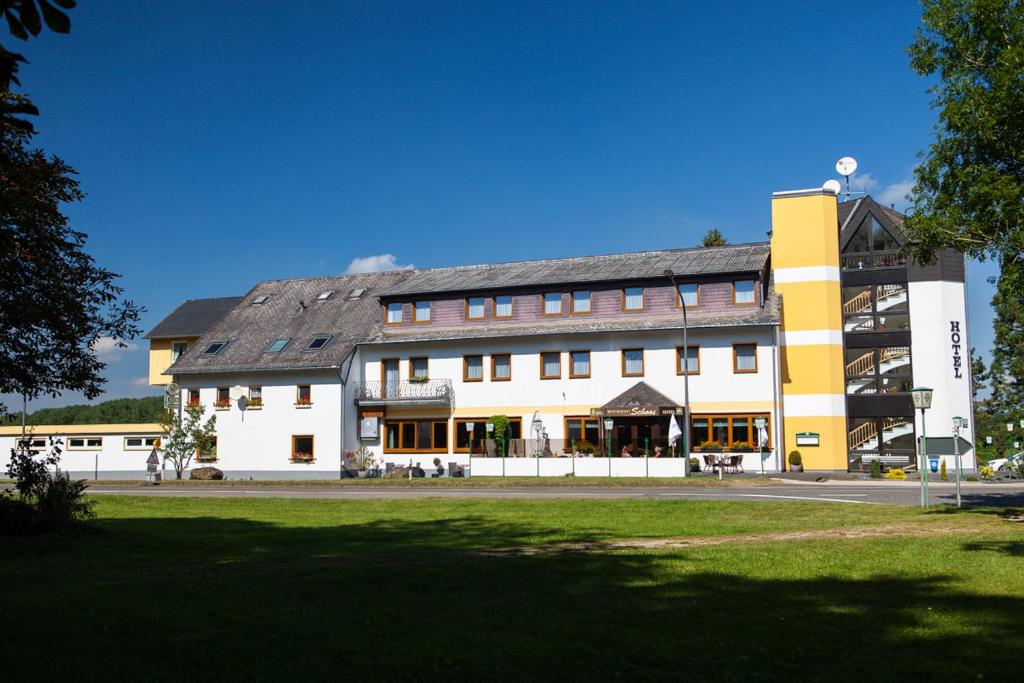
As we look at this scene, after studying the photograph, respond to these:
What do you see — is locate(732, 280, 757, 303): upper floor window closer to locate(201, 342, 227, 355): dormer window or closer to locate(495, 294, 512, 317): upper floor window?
locate(495, 294, 512, 317): upper floor window

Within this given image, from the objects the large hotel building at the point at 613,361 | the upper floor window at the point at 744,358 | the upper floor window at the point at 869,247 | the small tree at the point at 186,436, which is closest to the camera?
the upper floor window at the point at 744,358

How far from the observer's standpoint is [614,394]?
41312mm

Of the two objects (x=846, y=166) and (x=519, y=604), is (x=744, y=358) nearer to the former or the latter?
(x=846, y=166)

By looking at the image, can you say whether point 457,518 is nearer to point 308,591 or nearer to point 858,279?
point 308,591

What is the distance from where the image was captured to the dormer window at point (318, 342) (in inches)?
1793

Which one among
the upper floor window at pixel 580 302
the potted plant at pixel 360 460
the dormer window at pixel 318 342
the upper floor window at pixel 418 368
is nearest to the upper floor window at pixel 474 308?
the upper floor window at pixel 418 368

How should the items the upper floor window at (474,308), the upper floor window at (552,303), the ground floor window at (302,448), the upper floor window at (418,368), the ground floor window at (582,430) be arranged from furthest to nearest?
1. the upper floor window at (418,368)
2. the ground floor window at (302,448)
3. the upper floor window at (474,308)
4. the upper floor window at (552,303)
5. the ground floor window at (582,430)

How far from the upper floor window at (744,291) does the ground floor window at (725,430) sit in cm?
500

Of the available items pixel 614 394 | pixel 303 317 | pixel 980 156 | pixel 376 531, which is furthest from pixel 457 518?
pixel 303 317

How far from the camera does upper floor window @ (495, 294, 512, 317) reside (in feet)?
144

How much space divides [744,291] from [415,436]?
1660 cm

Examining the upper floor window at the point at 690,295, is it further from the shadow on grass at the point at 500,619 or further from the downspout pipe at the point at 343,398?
the shadow on grass at the point at 500,619

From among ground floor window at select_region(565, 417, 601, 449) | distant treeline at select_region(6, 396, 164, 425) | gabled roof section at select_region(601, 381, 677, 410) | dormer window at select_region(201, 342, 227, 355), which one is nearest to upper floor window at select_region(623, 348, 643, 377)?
gabled roof section at select_region(601, 381, 677, 410)

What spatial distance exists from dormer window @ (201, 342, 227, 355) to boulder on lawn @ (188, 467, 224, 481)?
6298 mm
